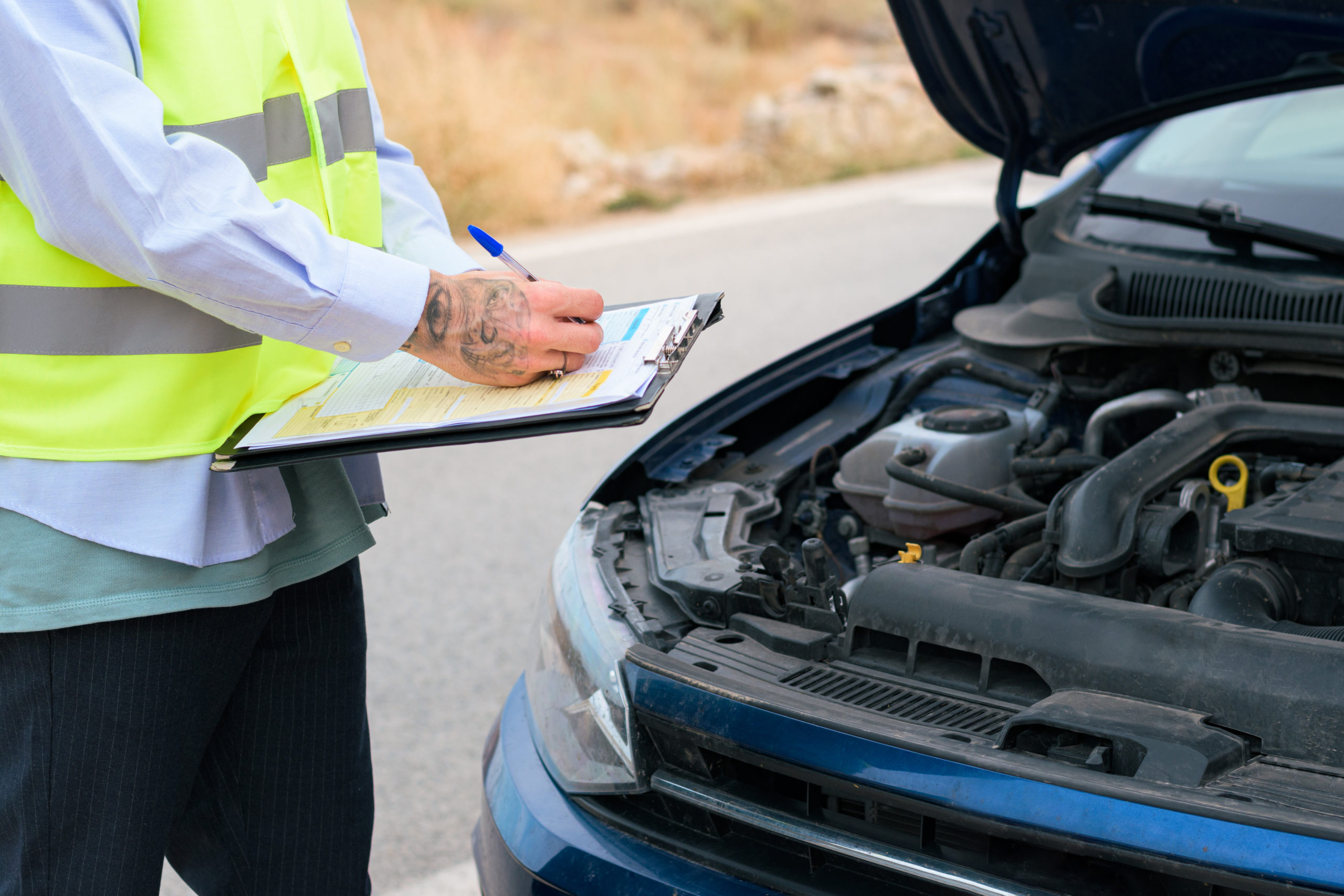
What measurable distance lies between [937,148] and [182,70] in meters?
11.7

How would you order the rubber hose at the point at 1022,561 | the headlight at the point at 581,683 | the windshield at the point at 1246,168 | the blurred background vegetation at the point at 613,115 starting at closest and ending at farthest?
the headlight at the point at 581,683
the rubber hose at the point at 1022,561
the windshield at the point at 1246,168
the blurred background vegetation at the point at 613,115

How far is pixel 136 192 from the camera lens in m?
1.24

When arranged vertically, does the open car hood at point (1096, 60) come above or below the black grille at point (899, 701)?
above

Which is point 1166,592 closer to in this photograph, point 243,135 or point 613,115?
point 243,135

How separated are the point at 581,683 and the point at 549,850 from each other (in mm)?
242

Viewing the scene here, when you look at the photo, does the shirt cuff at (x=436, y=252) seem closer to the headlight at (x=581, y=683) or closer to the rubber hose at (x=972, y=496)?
the headlight at (x=581, y=683)

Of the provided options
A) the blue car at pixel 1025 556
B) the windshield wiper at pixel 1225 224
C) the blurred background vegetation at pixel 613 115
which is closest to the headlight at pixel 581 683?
the blue car at pixel 1025 556

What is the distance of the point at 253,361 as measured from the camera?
1525 mm

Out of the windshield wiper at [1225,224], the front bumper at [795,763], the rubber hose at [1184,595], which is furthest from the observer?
the windshield wiper at [1225,224]

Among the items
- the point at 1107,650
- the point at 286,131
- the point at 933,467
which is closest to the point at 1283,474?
the point at 933,467

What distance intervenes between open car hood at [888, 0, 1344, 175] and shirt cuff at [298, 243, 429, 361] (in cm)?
166

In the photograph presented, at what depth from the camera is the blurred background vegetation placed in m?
10.2

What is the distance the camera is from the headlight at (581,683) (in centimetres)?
170

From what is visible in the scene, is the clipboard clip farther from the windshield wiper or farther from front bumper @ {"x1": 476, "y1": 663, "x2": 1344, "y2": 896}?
the windshield wiper
